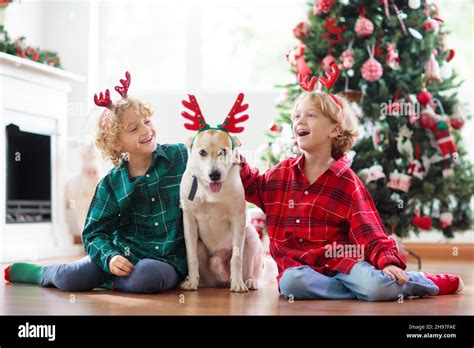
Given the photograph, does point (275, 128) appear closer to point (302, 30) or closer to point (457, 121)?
point (302, 30)

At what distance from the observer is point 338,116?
2.48 meters

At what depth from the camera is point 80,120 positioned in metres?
5.38

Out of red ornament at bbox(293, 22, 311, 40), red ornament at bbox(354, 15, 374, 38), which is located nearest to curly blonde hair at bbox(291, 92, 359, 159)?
red ornament at bbox(354, 15, 374, 38)

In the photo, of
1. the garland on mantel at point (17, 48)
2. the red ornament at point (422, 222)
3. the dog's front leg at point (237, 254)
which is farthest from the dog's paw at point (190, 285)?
the garland on mantel at point (17, 48)

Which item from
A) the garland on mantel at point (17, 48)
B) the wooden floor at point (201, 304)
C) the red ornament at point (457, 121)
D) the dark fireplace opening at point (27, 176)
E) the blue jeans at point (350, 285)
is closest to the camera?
the wooden floor at point (201, 304)

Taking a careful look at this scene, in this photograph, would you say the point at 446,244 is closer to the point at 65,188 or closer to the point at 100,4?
the point at 65,188

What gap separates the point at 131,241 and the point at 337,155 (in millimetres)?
814

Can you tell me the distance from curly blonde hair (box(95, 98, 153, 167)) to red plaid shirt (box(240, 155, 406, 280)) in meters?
0.60

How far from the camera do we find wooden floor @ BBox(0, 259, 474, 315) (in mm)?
2076

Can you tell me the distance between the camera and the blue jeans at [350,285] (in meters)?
2.32

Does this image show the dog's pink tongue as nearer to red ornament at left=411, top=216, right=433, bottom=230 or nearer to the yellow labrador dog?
the yellow labrador dog

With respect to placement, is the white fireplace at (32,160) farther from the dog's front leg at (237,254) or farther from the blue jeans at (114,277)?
the dog's front leg at (237,254)

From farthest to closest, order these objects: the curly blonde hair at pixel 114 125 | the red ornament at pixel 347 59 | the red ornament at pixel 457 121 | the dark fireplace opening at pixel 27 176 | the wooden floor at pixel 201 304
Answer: the dark fireplace opening at pixel 27 176, the red ornament at pixel 457 121, the red ornament at pixel 347 59, the curly blonde hair at pixel 114 125, the wooden floor at pixel 201 304
